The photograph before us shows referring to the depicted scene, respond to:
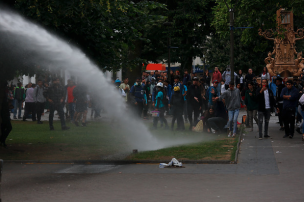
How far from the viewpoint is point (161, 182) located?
9211mm

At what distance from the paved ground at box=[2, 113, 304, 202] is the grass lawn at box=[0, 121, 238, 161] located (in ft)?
3.00

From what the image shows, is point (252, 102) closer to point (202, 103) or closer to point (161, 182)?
point (202, 103)

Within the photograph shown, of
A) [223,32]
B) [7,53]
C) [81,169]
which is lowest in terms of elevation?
[81,169]

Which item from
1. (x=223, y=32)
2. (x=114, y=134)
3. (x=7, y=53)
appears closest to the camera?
(x=7, y=53)

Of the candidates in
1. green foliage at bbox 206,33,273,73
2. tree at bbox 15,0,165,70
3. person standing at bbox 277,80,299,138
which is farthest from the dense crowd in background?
green foliage at bbox 206,33,273,73

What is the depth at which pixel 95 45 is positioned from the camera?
544 inches

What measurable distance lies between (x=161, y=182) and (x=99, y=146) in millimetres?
5454

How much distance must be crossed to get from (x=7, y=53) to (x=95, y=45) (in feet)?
8.33

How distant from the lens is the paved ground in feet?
26.2

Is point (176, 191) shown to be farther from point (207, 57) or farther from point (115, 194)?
point (207, 57)

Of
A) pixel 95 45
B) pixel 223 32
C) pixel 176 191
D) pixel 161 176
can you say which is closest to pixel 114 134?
pixel 95 45

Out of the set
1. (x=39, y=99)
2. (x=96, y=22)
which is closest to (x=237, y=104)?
(x=96, y=22)

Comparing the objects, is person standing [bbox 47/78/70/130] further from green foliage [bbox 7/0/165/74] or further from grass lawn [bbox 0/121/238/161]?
green foliage [bbox 7/0/165/74]

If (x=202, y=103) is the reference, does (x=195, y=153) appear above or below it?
below
